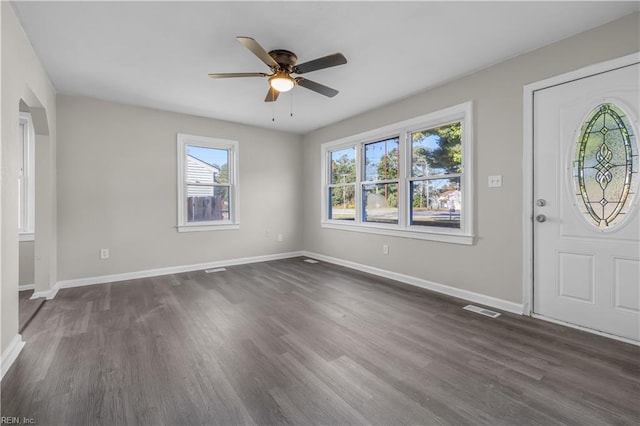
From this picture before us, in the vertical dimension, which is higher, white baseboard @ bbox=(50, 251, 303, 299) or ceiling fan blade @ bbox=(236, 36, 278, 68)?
ceiling fan blade @ bbox=(236, 36, 278, 68)

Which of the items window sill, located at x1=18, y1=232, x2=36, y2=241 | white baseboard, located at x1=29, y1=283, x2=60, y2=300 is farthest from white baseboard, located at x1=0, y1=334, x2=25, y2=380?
window sill, located at x1=18, y1=232, x2=36, y2=241

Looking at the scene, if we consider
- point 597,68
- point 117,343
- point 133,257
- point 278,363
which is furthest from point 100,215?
point 597,68

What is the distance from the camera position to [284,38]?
259 centimetres

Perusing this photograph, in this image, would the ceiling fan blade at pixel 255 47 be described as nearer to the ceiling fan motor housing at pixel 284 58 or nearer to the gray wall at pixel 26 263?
the ceiling fan motor housing at pixel 284 58

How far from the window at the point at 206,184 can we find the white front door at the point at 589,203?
4.46 meters

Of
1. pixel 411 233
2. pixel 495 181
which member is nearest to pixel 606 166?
pixel 495 181

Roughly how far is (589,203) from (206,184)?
16.4ft

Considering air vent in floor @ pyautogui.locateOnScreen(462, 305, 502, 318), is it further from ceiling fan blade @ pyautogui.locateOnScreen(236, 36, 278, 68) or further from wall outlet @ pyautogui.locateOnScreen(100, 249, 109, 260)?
wall outlet @ pyautogui.locateOnScreen(100, 249, 109, 260)

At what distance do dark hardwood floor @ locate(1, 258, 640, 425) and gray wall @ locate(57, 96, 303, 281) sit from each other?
3.43ft

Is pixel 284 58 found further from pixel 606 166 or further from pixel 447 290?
pixel 447 290

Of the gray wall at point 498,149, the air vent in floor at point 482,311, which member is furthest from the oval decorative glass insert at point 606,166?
the air vent in floor at point 482,311

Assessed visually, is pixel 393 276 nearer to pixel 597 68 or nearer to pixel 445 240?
pixel 445 240

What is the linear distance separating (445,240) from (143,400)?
329 centimetres

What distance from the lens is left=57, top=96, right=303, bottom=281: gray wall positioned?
3922 millimetres
